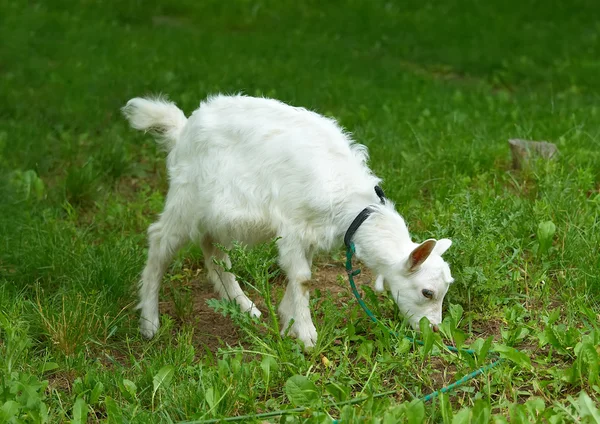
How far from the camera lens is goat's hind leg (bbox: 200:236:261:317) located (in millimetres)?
5320

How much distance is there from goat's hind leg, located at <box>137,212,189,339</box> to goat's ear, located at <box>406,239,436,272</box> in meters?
1.56

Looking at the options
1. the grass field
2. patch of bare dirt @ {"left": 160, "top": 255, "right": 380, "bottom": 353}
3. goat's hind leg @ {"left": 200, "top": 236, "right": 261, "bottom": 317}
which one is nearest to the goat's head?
the grass field

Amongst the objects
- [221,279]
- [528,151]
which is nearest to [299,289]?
[221,279]

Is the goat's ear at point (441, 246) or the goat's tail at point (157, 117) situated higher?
the goat's ear at point (441, 246)

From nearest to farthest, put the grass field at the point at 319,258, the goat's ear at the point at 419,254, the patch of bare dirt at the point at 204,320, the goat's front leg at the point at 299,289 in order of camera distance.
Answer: the grass field at the point at 319,258 < the goat's ear at the point at 419,254 < the goat's front leg at the point at 299,289 < the patch of bare dirt at the point at 204,320

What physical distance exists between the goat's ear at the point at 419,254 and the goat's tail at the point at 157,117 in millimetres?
1935

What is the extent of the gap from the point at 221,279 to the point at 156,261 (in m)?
0.43

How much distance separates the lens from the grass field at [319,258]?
3818mm

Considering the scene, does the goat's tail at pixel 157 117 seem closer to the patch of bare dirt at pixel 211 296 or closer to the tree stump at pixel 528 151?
the patch of bare dirt at pixel 211 296

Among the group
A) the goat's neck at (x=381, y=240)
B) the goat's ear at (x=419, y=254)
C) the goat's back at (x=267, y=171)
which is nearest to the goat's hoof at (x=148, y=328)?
the goat's back at (x=267, y=171)

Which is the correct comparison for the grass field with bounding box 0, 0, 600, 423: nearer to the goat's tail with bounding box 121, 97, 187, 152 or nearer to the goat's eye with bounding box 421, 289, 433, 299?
the goat's eye with bounding box 421, 289, 433, 299

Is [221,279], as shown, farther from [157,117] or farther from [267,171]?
[157,117]

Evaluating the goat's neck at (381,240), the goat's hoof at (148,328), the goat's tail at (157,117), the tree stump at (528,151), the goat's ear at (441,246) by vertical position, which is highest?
the goat's ear at (441,246)

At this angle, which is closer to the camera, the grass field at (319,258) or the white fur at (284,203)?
the grass field at (319,258)
